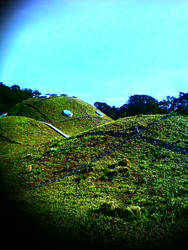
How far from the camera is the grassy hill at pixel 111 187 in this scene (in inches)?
188

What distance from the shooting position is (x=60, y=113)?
27875mm

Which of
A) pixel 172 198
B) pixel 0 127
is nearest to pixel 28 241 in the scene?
pixel 172 198

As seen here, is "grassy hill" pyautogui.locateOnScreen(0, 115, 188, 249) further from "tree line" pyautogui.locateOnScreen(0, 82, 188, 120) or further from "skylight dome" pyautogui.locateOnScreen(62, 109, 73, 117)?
"tree line" pyautogui.locateOnScreen(0, 82, 188, 120)

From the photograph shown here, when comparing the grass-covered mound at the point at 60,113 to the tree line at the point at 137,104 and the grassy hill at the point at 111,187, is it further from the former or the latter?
the grassy hill at the point at 111,187

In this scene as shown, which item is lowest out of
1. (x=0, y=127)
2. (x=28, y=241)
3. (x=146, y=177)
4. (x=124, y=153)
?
(x=28, y=241)

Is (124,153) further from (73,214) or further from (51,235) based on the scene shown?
(51,235)

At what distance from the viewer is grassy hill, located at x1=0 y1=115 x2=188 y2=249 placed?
15.6 feet

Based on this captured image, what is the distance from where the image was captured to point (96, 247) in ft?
14.1


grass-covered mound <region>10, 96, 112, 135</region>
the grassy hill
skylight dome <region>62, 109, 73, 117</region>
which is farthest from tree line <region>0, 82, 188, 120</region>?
the grassy hill

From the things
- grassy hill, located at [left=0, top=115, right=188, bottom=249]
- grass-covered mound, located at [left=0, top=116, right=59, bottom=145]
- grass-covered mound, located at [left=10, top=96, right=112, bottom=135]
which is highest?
grass-covered mound, located at [left=10, top=96, right=112, bottom=135]

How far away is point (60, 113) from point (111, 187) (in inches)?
845

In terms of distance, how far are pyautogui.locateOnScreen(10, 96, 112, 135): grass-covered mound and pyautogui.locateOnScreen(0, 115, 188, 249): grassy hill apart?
1223 centimetres

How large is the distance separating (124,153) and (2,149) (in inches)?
391

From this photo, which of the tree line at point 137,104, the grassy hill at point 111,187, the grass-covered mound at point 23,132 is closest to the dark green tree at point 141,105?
the tree line at point 137,104
